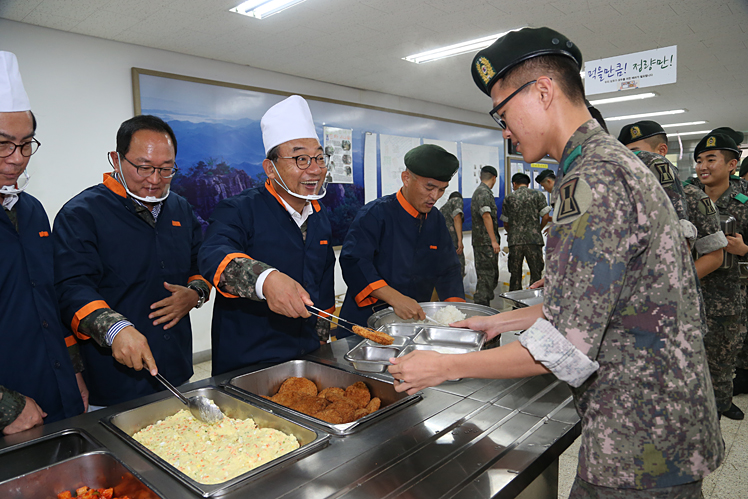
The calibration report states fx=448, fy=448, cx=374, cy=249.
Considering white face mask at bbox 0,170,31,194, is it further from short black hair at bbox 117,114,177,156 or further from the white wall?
the white wall

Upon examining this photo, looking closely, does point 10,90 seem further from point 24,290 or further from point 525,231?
point 525,231

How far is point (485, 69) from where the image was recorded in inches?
42.9

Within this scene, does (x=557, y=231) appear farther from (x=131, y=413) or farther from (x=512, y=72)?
(x=131, y=413)

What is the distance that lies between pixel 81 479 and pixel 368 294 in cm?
144

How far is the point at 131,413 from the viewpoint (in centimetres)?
131

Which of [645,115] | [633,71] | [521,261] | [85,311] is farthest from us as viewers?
[645,115]

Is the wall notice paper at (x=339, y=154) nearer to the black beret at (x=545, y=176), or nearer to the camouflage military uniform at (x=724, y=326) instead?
the black beret at (x=545, y=176)

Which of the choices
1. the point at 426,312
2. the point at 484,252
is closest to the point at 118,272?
the point at 426,312

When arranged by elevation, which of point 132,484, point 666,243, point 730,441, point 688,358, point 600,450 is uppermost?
point 666,243

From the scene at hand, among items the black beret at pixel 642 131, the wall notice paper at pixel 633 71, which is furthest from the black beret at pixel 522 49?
the wall notice paper at pixel 633 71

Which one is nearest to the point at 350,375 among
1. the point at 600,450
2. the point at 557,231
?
the point at 600,450

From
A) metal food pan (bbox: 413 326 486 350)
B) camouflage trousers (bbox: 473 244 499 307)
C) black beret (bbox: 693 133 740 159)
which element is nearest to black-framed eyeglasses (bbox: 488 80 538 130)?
metal food pan (bbox: 413 326 486 350)

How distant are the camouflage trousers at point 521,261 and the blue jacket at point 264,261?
17.4ft

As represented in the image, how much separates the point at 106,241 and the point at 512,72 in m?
1.60
